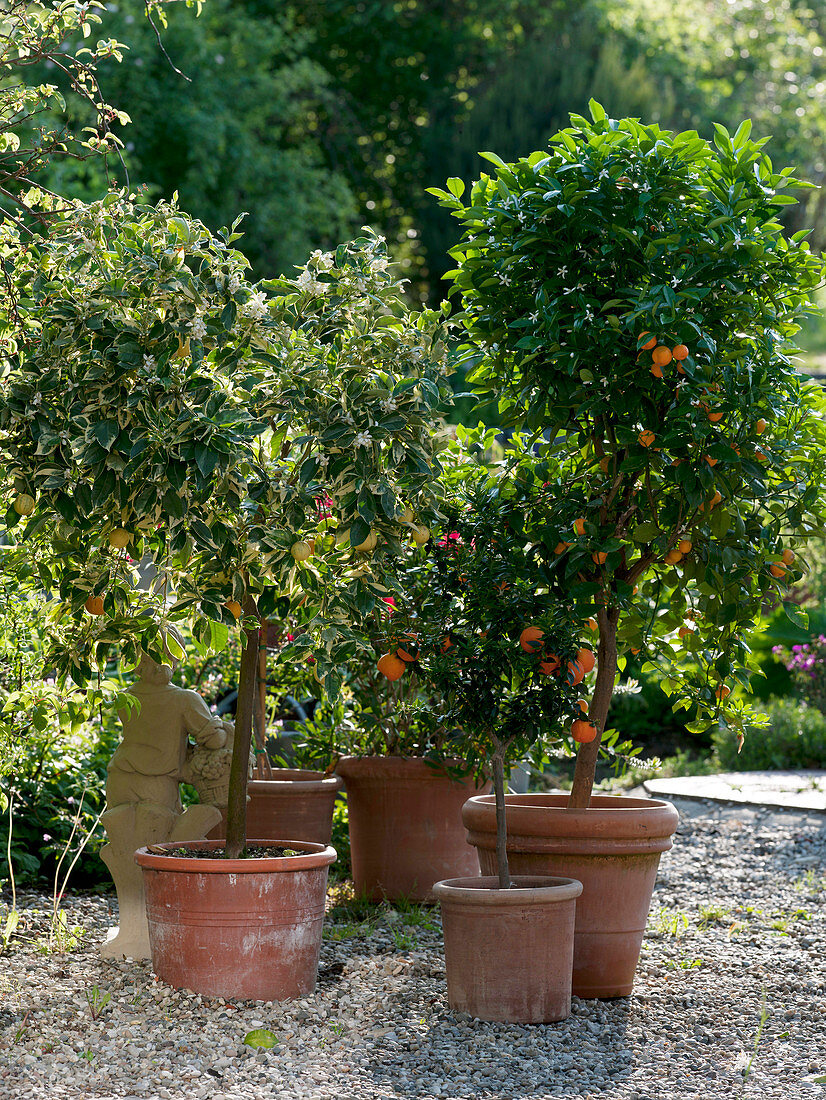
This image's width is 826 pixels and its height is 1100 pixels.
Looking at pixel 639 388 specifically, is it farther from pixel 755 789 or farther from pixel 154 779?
pixel 755 789

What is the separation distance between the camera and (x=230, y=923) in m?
2.79

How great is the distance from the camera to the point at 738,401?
2729mm

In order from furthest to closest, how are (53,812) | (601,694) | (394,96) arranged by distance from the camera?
(394,96), (53,812), (601,694)

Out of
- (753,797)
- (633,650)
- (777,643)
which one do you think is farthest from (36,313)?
(777,643)

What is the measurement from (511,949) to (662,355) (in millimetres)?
1549

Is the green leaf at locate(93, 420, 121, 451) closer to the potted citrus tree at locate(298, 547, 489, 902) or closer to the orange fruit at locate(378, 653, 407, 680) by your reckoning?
the orange fruit at locate(378, 653, 407, 680)

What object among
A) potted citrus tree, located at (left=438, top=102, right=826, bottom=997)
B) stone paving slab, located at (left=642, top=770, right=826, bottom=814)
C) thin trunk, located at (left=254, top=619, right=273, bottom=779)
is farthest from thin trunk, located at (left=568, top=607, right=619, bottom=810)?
stone paving slab, located at (left=642, top=770, right=826, bottom=814)

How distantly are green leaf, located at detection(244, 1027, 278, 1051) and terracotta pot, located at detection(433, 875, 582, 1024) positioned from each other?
21.5 inches

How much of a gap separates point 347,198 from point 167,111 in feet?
7.75

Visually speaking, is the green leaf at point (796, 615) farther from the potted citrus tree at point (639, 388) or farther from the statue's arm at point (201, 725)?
the statue's arm at point (201, 725)

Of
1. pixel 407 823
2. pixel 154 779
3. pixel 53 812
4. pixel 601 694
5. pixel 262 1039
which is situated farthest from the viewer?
pixel 53 812

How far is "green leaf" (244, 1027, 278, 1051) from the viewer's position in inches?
99.3

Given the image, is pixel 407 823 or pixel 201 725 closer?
pixel 201 725

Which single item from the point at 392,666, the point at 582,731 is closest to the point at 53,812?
the point at 392,666
